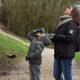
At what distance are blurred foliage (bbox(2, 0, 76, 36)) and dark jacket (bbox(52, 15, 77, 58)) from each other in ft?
53.2

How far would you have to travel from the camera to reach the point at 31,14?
25500 mm

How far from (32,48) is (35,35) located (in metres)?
0.36

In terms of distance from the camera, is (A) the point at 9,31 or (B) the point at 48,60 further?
(A) the point at 9,31

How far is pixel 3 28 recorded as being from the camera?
2552 centimetres

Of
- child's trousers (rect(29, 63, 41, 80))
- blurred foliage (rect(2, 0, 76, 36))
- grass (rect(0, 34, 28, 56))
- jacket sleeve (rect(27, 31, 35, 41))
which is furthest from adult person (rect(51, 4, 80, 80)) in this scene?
blurred foliage (rect(2, 0, 76, 36))

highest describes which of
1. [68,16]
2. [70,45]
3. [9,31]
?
[68,16]

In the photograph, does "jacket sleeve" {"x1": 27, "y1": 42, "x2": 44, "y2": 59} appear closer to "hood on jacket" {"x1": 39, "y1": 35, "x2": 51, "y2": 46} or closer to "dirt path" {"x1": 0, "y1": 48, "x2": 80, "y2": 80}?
"hood on jacket" {"x1": 39, "y1": 35, "x2": 51, "y2": 46}

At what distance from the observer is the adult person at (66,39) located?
349 inches

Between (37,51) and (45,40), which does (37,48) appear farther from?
(45,40)

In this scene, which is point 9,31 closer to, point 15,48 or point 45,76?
point 15,48

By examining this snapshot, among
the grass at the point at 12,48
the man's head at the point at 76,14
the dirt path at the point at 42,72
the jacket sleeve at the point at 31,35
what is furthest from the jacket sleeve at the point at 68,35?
the grass at the point at 12,48

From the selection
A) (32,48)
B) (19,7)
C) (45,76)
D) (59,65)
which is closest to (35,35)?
(32,48)

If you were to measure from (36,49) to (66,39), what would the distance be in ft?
3.65

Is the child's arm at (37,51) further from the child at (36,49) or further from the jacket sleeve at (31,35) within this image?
the jacket sleeve at (31,35)
